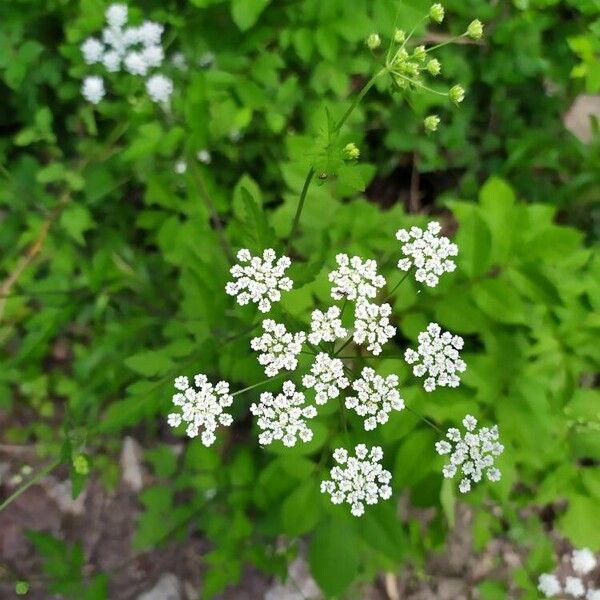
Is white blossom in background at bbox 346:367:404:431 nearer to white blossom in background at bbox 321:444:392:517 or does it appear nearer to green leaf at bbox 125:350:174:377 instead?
white blossom in background at bbox 321:444:392:517

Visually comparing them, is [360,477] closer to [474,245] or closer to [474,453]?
[474,453]

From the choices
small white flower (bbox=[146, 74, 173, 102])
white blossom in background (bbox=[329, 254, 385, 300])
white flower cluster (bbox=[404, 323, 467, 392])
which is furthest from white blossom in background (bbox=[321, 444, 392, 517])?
small white flower (bbox=[146, 74, 173, 102])

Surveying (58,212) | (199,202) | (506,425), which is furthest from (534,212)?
(58,212)

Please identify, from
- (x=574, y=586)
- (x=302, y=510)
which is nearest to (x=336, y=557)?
(x=302, y=510)

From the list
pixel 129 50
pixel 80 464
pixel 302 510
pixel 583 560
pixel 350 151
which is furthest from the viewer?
pixel 583 560

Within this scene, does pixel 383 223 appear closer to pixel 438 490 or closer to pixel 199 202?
pixel 199 202

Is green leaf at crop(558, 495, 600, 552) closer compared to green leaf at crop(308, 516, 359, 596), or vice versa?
green leaf at crop(308, 516, 359, 596)
